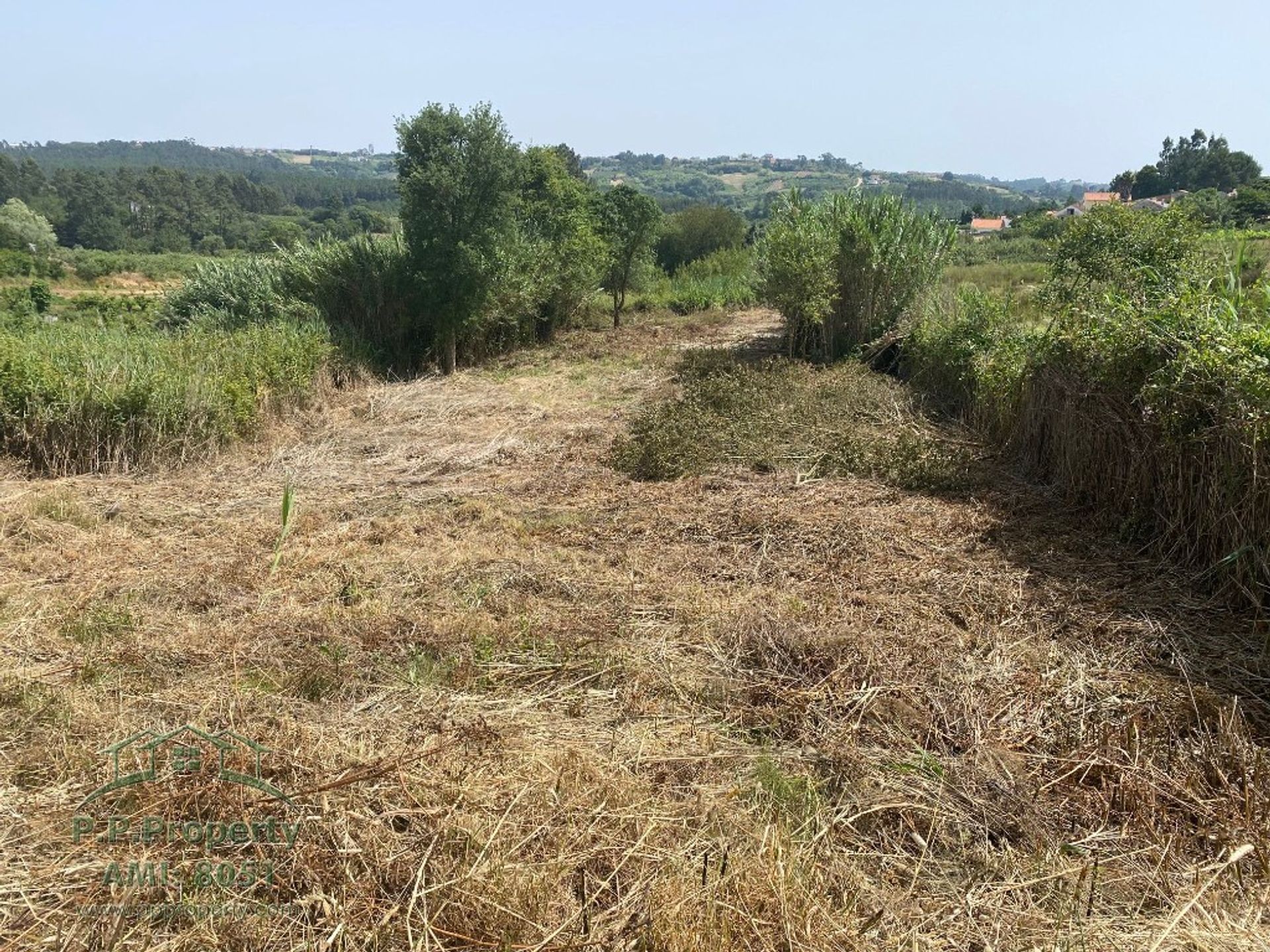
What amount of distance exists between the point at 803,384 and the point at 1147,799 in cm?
703

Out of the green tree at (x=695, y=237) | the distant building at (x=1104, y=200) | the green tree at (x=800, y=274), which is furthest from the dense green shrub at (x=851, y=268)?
the green tree at (x=695, y=237)

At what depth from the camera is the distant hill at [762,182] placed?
84.9 m

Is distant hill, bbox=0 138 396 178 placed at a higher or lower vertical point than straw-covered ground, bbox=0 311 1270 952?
higher

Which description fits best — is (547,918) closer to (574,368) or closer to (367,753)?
(367,753)

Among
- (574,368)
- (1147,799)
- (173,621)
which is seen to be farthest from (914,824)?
(574,368)

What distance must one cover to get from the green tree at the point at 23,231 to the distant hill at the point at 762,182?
130 ft

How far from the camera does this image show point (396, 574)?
457 cm

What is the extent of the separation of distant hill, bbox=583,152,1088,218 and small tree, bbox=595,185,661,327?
43977mm

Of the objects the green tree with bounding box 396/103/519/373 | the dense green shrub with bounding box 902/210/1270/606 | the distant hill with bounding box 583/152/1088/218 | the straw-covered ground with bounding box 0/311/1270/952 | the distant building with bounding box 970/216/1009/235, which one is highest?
the distant hill with bounding box 583/152/1088/218

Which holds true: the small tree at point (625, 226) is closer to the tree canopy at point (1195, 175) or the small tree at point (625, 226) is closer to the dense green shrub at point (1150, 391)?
the dense green shrub at point (1150, 391)

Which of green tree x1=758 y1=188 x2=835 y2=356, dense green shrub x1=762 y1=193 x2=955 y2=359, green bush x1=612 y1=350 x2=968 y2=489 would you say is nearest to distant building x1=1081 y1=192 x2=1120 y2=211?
dense green shrub x1=762 y1=193 x2=955 y2=359

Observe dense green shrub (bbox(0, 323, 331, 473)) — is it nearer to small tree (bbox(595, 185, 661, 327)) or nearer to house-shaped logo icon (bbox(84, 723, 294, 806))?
house-shaped logo icon (bbox(84, 723, 294, 806))

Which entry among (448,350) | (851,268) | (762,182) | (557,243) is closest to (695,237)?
(557,243)

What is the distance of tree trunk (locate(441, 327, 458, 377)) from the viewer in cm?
1191
